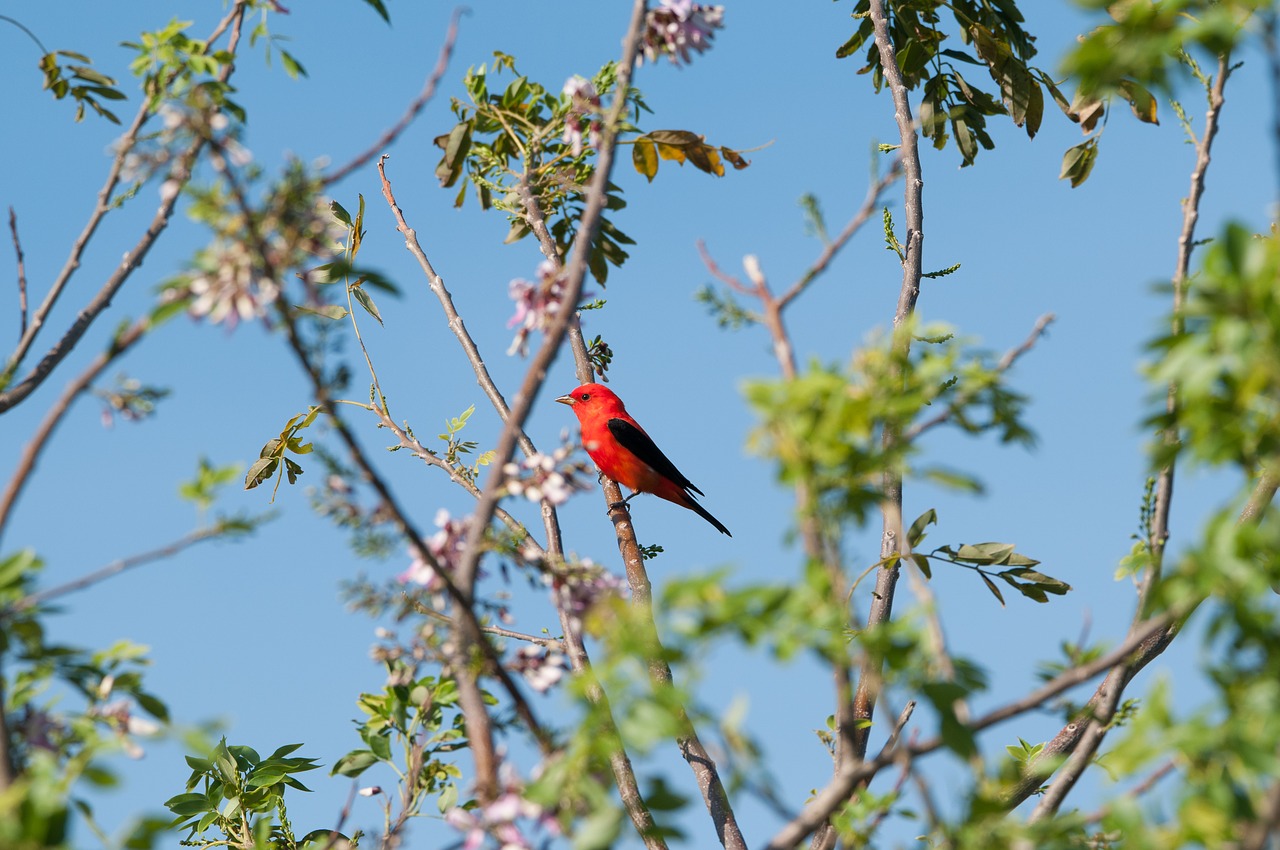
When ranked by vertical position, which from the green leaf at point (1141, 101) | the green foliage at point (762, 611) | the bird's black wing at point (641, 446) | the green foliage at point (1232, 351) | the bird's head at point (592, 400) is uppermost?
the bird's head at point (592, 400)

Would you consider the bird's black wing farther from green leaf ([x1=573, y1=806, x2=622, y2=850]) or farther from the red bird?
green leaf ([x1=573, y1=806, x2=622, y2=850])

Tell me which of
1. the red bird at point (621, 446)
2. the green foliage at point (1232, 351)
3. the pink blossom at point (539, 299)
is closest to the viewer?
the green foliage at point (1232, 351)

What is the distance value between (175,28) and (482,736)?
6.75 feet

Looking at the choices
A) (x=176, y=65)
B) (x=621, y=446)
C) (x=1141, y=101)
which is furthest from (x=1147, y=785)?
(x=621, y=446)

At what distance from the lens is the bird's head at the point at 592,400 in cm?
968

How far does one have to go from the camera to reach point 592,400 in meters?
9.73

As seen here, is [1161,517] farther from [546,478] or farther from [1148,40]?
[546,478]

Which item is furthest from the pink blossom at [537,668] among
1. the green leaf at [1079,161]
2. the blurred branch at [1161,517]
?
the green leaf at [1079,161]

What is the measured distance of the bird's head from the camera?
9.68 m

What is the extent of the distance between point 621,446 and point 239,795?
17.6ft

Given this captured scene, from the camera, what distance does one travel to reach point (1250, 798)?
2043mm

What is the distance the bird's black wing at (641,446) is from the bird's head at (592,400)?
181mm

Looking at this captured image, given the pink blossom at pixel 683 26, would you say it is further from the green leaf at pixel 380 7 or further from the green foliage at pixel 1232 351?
the green foliage at pixel 1232 351

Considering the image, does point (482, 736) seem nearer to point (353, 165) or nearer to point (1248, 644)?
point (353, 165)
